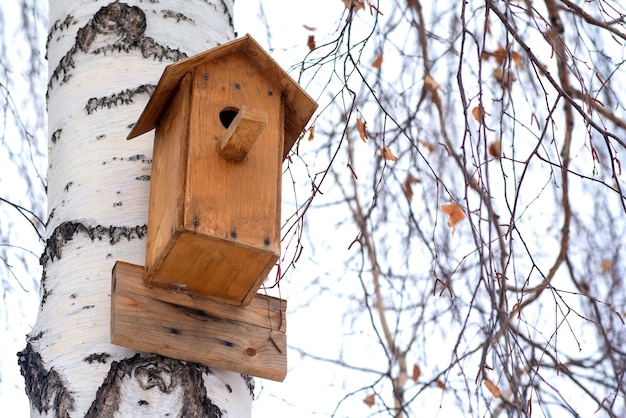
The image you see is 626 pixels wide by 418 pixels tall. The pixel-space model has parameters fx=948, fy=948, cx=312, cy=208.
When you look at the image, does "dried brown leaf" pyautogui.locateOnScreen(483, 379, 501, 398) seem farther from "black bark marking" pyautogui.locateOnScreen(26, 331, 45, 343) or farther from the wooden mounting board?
"black bark marking" pyautogui.locateOnScreen(26, 331, 45, 343)

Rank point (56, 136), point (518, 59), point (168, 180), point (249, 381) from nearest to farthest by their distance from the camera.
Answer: point (168, 180) < point (249, 381) < point (56, 136) < point (518, 59)

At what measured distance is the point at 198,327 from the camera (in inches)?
63.2

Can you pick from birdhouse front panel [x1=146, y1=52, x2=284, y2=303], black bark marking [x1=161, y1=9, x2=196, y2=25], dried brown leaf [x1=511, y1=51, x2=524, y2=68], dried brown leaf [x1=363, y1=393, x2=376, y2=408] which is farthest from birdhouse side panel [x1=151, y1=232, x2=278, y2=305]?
dried brown leaf [x1=511, y1=51, x2=524, y2=68]

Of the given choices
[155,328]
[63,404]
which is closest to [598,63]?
[155,328]

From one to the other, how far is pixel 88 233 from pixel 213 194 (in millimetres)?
242

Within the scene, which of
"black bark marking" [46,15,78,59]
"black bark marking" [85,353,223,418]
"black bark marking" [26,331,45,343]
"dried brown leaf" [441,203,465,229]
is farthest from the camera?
"dried brown leaf" [441,203,465,229]

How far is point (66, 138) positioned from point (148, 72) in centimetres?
20

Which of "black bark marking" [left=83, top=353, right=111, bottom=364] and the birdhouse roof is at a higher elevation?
the birdhouse roof

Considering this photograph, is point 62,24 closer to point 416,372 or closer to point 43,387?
point 43,387

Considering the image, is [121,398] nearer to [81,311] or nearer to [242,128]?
[81,311]

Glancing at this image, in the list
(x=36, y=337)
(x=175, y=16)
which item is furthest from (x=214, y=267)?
(x=175, y=16)

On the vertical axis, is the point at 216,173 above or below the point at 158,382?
above

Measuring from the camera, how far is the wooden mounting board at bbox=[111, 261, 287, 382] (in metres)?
1.53

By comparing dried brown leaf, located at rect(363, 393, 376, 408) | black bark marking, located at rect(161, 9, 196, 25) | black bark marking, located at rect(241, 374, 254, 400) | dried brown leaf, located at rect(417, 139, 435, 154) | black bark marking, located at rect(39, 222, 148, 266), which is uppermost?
dried brown leaf, located at rect(417, 139, 435, 154)
